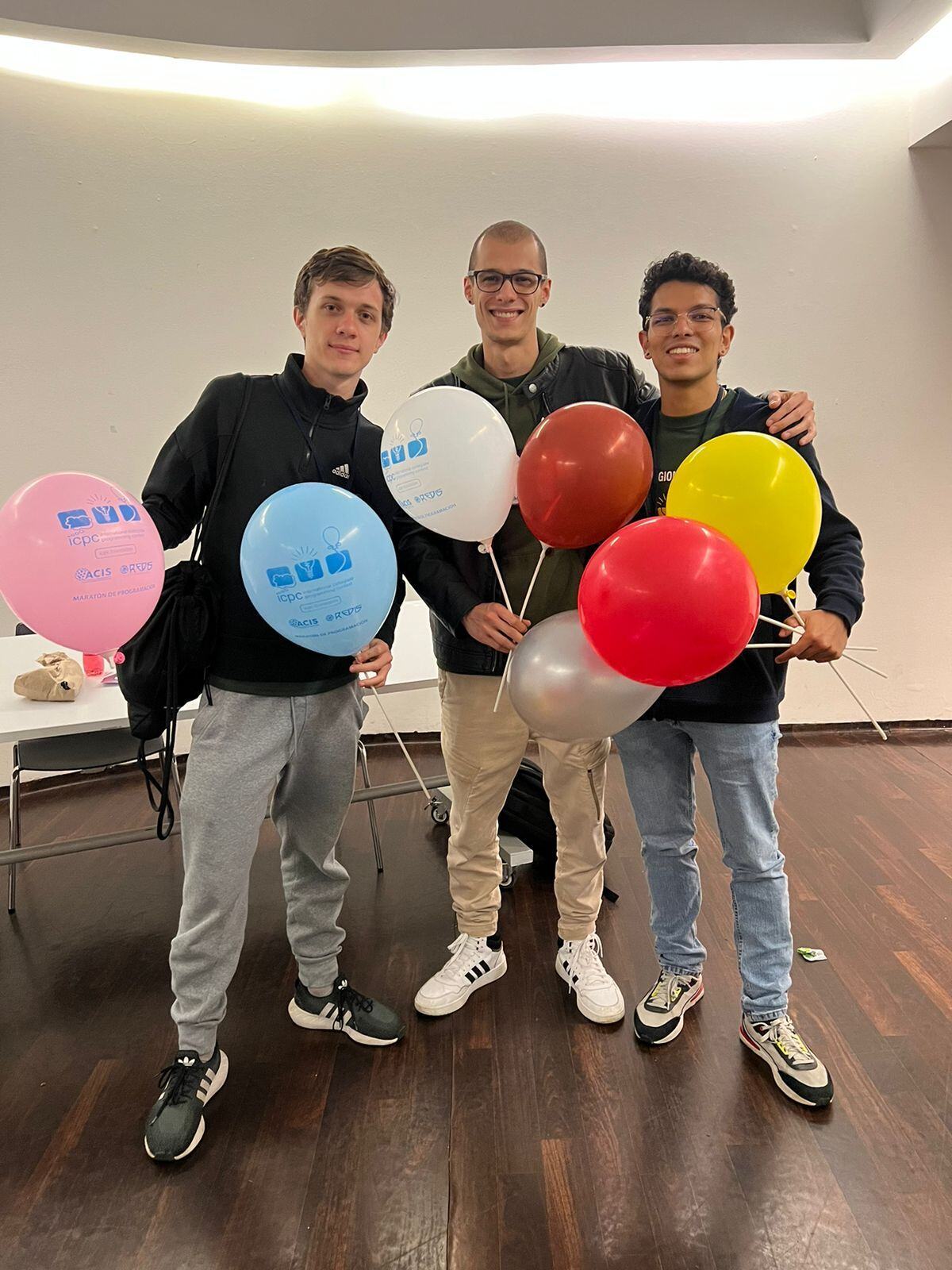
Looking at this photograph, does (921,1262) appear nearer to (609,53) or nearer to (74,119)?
(609,53)

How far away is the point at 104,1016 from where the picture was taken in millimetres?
1978

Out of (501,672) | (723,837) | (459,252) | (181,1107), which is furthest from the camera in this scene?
(459,252)

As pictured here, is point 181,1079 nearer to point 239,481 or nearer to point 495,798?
point 495,798

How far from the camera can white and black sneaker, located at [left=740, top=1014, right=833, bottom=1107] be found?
1.59 metres

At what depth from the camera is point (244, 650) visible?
1505mm

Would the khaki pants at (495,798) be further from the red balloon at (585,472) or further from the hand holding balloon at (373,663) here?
the red balloon at (585,472)

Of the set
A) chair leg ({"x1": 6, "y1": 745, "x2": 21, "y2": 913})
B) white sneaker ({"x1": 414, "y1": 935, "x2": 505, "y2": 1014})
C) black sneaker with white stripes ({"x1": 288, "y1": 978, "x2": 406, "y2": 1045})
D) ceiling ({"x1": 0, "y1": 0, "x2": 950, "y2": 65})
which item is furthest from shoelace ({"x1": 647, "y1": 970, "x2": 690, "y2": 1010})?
ceiling ({"x1": 0, "y1": 0, "x2": 950, "y2": 65})

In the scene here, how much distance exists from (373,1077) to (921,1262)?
1.02m

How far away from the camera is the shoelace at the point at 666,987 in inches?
71.6

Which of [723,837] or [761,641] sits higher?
[761,641]

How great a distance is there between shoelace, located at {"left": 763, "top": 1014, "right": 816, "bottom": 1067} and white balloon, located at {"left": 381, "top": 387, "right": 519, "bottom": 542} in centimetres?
119

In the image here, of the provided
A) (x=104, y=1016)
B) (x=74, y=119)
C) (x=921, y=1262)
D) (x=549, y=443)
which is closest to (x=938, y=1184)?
(x=921, y=1262)

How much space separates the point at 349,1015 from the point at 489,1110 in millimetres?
397

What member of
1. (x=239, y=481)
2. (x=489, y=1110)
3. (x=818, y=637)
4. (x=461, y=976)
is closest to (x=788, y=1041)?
(x=489, y=1110)
